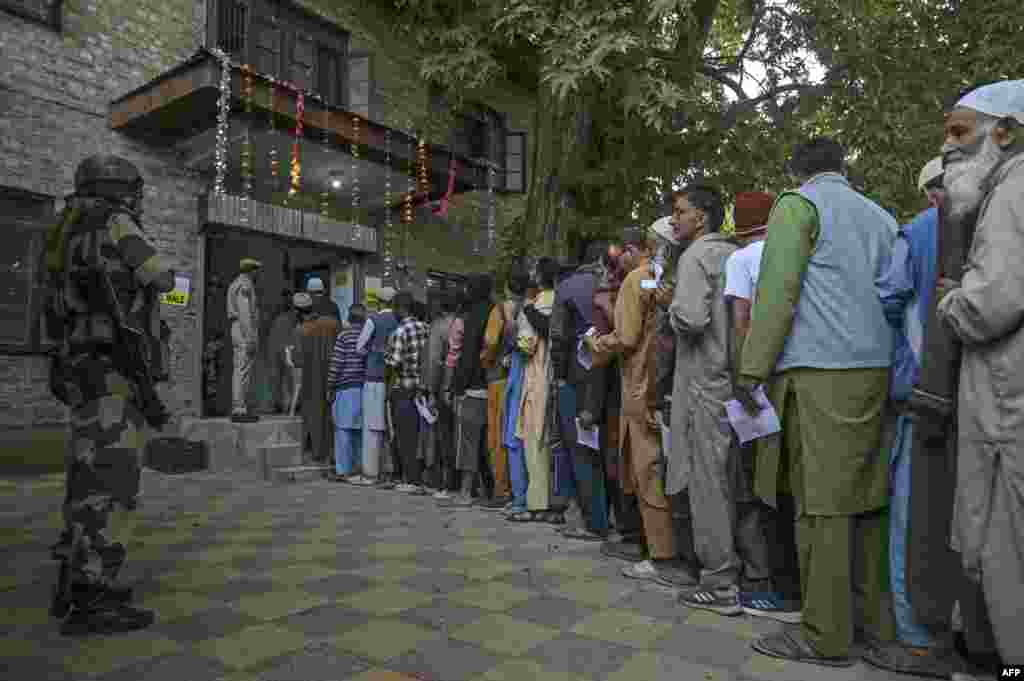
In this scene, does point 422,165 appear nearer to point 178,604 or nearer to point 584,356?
point 584,356

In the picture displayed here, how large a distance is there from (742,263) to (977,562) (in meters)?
1.79

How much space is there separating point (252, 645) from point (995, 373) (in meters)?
2.89

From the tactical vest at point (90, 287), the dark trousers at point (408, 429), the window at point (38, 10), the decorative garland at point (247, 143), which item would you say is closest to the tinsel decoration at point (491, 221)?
the decorative garland at point (247, 143)

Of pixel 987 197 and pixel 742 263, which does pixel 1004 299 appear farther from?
pixel 742 263

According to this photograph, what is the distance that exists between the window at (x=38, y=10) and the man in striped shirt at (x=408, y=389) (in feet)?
18.4

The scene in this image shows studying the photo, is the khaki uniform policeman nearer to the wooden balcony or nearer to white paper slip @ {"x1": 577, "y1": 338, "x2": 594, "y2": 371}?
the wooden balcony

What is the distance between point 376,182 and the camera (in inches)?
455

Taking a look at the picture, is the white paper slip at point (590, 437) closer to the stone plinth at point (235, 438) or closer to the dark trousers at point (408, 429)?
the dark trousers at point (408, 429)

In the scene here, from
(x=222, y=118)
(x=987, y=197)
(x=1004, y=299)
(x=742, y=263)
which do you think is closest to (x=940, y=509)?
(x=1004, y=299)

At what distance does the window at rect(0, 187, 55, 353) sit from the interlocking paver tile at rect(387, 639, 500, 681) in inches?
287

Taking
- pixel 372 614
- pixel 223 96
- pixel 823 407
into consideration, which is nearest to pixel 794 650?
pixel 823 407

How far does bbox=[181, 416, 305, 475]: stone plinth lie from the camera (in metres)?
8.44

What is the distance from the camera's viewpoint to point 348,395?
8.01 m

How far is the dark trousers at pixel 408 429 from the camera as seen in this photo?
7.39 meters
